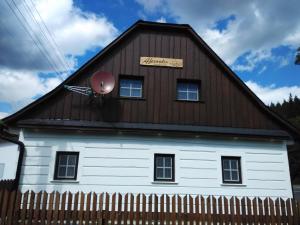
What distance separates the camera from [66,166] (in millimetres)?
9023

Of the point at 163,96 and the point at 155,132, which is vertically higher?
the point at 163,96

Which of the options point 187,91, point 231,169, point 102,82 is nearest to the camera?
point 102,82

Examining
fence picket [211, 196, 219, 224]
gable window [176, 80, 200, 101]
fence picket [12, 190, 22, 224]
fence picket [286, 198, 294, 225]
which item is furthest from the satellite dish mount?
fence picket [286, 198, 294, 225]

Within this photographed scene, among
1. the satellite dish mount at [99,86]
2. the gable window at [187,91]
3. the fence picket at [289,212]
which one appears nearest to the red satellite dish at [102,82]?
the satellite dish mount at [99,86]

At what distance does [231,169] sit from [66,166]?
19.7ft

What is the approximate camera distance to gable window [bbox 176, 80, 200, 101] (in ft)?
34.1

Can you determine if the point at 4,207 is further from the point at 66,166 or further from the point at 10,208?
the point at 66,166

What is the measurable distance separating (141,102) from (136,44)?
262 cm

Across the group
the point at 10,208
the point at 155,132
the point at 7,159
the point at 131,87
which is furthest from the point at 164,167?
the point at 7,159

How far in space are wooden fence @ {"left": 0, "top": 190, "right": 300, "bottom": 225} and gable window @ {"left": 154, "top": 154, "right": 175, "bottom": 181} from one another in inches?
112

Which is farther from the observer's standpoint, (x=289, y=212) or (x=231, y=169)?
(x=231, y=169)

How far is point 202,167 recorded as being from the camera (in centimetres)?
929

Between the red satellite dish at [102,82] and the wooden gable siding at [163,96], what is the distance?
2.00 feet

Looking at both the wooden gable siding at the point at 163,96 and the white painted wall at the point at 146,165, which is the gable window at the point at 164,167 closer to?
the white painted wall at the point at 146,165
